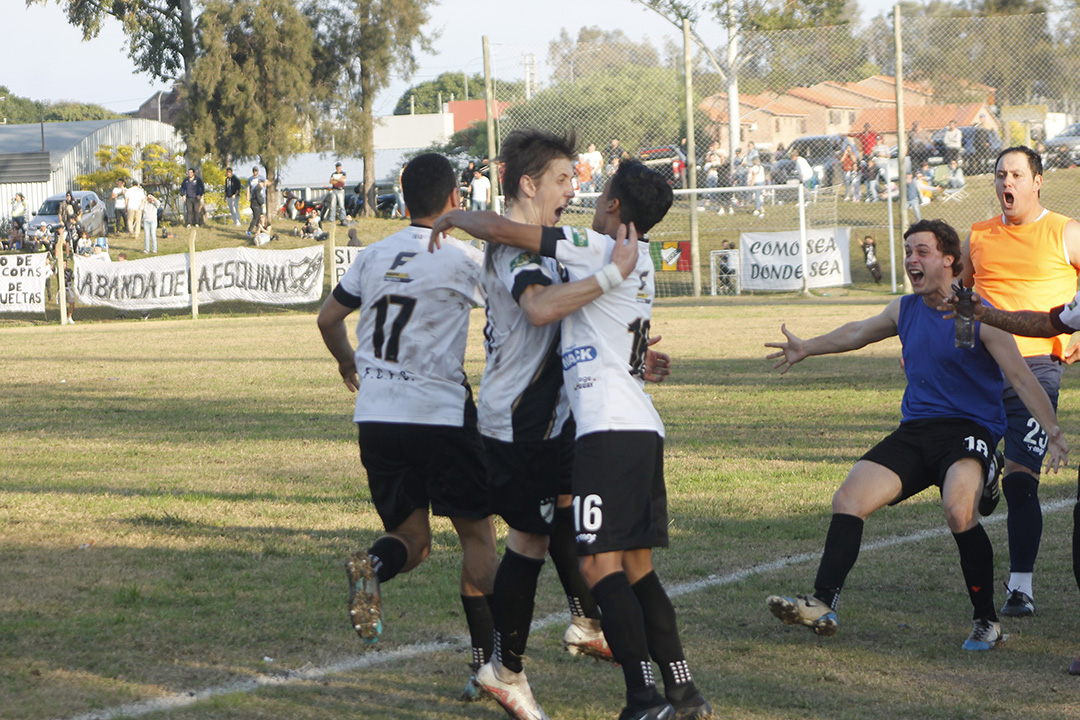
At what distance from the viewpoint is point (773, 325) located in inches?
739

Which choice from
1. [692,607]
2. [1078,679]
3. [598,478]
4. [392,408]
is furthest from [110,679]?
[1078,679]

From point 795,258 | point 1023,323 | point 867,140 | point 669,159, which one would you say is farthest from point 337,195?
point 1023,323

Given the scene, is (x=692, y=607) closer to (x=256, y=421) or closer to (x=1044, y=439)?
(x=1044, y=439)

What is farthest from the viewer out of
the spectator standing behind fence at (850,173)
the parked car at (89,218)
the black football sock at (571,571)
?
the parked car at (89,218)

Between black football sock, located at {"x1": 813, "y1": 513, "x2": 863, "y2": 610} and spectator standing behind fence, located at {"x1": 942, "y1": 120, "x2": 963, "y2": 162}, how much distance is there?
21218mm

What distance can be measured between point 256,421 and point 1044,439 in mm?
7191

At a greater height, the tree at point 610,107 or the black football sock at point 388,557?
the tree at point 610,107

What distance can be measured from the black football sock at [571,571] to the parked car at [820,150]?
22826 millimetres

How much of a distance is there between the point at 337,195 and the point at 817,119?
1910 cm

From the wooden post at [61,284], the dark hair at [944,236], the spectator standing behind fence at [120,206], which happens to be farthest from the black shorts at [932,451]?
the spectator standing behind fence at [120,206]

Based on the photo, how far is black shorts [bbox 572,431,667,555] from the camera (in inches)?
142

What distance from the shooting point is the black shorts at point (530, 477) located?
3.89m

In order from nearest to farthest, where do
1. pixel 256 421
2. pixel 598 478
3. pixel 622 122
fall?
pixel 598 478, pixel 256 421, pixel 622 122

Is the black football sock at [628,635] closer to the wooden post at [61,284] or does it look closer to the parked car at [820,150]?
the wooden post at [61,284]
